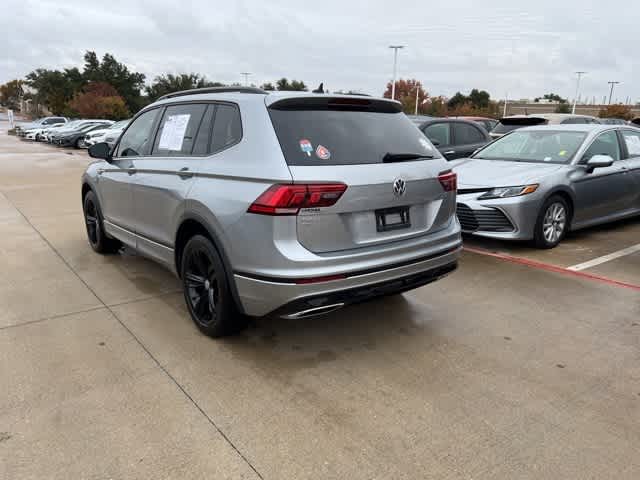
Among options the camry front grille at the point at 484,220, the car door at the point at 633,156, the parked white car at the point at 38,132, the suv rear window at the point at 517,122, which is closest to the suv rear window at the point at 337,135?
the camry front grille at the point at 484,220

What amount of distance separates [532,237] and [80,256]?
5.19 metres

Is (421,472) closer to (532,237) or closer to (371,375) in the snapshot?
(371,375)

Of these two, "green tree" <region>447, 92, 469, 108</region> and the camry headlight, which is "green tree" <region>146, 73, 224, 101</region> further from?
the camry headlight

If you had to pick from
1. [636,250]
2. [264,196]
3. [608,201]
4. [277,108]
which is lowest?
[636,250]

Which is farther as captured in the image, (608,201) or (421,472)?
(608,201)

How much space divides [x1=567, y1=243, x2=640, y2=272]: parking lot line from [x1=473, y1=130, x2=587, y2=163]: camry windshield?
1.27 metres

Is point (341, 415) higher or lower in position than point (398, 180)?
lower

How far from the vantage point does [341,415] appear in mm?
2781

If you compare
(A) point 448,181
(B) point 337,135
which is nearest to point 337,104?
(B) point 337,135

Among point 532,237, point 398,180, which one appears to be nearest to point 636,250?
point 532,237

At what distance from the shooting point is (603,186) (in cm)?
669

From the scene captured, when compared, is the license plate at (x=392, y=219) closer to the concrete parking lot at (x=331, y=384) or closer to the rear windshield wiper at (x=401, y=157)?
the rear windshield wiper at (x=401, y=157)

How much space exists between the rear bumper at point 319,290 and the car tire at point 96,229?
3109 millimetres

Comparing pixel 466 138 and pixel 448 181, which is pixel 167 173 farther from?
pixel 466 138
